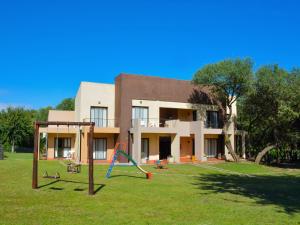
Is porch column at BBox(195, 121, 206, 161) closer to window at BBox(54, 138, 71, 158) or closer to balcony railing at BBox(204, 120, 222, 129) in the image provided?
balcony railing at BBox(204, 120, 222, 129)

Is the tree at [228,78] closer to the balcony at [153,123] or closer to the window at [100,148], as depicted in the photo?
the balcony at [153,123]

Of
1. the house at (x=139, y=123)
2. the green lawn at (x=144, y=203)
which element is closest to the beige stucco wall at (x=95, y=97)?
the house at (x=139, y=123)

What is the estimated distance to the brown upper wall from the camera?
3045 cm

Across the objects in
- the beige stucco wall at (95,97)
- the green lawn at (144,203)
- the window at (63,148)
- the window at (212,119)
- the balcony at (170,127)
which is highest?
the beige stucco wall at (95,97)

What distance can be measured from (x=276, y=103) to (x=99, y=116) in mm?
16733

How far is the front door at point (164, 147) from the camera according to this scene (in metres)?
33.5

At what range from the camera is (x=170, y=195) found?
13.3 meters

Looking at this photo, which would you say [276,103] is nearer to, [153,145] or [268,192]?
[153,145]

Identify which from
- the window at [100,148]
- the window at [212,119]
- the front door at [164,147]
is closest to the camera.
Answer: the window at [100,148]

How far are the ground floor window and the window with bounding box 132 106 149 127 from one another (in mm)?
7978

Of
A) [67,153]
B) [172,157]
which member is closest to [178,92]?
[172,157]

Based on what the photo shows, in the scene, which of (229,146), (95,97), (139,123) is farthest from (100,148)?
(229,146)

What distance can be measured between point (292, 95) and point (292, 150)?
46.3ft

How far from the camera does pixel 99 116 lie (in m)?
31.7
